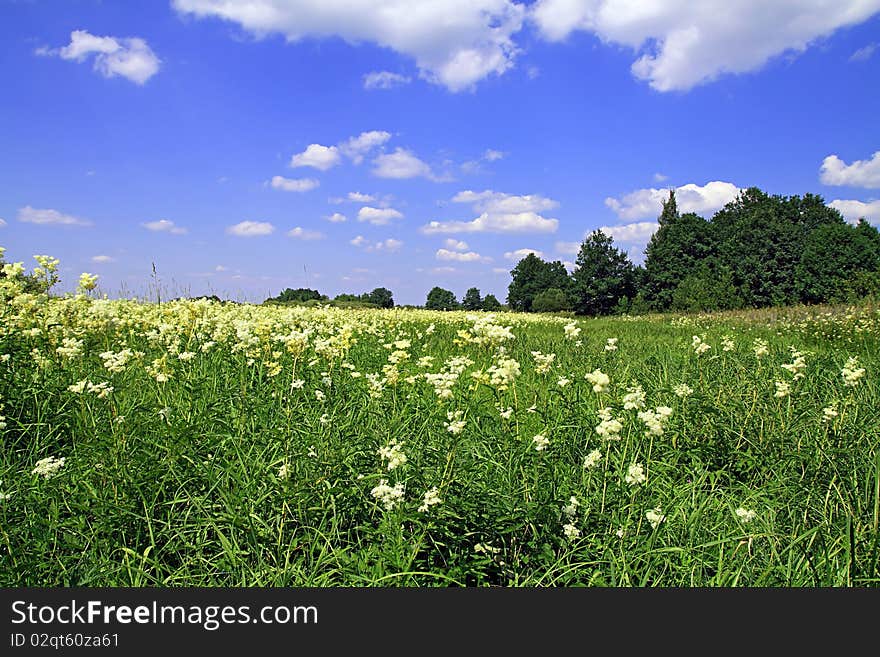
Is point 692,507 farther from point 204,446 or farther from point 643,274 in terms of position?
point 643,274

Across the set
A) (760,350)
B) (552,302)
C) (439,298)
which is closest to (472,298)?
(439,298)

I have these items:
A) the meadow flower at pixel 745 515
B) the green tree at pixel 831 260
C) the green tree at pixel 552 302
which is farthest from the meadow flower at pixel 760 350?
the green tree at pixel 552 302

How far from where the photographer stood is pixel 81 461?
2.68 m

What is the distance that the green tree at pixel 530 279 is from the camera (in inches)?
2960

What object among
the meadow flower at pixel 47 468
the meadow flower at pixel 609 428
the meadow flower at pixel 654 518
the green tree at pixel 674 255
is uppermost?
the green tree at pixel 674 255

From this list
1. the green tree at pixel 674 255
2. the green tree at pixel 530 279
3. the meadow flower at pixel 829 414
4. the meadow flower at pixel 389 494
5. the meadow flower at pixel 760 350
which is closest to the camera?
the meadow flower at pixel 389 494

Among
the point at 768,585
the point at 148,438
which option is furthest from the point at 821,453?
the point at 148,438

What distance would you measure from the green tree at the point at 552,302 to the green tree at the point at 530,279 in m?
7.32

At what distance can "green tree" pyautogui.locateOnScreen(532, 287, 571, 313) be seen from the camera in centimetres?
6341

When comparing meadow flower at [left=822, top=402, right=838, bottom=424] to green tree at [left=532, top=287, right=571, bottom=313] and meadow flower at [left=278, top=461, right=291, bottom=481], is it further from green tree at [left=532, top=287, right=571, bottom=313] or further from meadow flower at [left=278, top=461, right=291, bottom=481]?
green tree at [left=532, top=287, right=571, bottom=313]

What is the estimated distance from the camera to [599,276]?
5791 cm

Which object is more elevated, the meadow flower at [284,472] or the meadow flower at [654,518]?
the meadow flower at [284,472]

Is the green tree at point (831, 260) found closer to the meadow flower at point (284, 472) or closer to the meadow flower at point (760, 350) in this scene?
the meadow flower at point (760, 350)

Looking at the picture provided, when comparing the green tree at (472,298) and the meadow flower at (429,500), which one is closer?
the meadow flower at (429,500)
